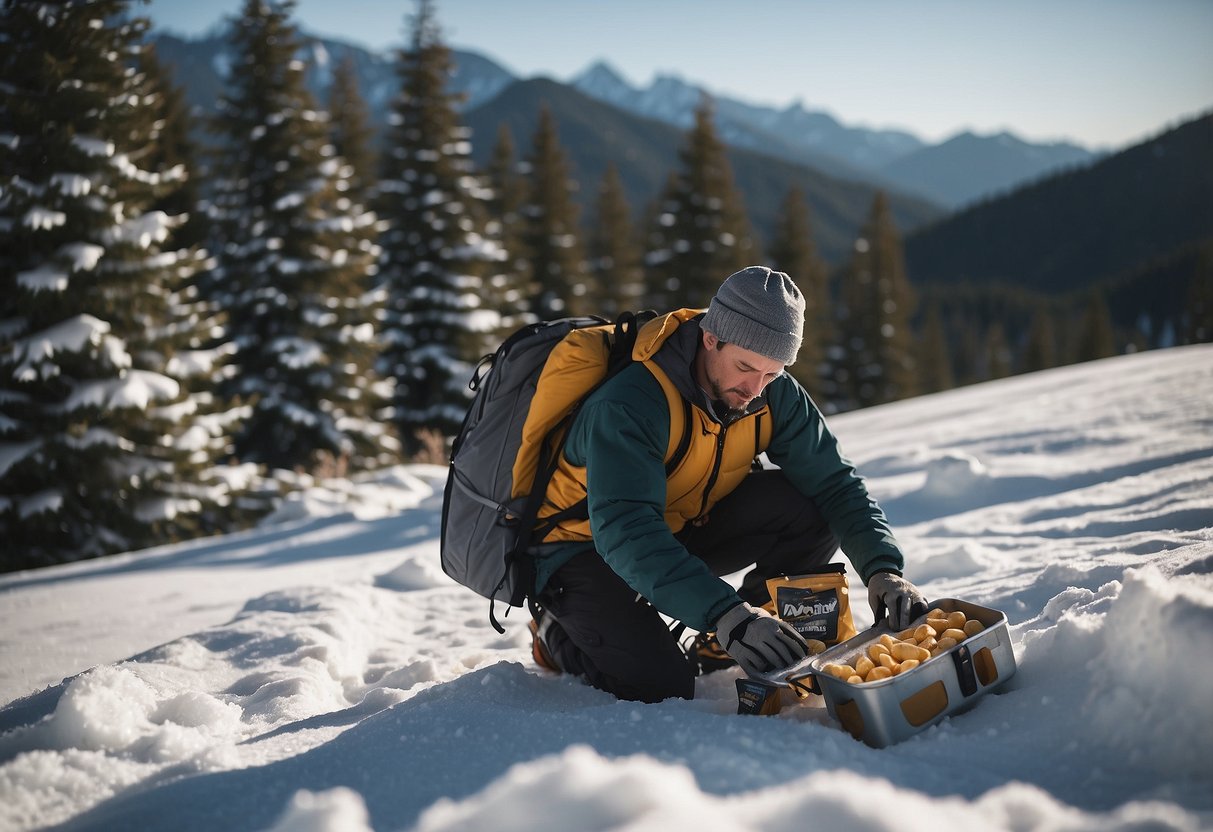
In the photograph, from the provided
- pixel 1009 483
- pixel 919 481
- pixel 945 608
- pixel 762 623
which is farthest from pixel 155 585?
pixel 1009 483

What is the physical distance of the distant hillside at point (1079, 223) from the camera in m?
140

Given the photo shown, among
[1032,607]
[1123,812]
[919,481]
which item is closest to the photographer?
[1123,812]

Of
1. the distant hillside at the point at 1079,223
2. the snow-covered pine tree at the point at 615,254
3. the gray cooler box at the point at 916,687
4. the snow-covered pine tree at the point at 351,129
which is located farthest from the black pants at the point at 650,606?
the distant hillside at the point at 1079,223

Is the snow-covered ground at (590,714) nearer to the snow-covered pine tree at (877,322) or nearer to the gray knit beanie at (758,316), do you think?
the gray knit beanie at (758,316)

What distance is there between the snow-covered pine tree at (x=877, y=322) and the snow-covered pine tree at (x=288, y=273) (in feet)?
67.8

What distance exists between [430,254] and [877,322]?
18985mm

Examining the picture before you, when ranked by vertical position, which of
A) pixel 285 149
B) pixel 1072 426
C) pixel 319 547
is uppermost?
pixel 285 149

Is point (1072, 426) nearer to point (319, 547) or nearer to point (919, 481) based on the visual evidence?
point (919, 481)

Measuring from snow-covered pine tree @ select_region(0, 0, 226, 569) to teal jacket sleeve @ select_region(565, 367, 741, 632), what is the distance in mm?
8008

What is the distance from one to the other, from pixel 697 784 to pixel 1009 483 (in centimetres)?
399

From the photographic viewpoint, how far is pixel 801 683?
229 centimetres

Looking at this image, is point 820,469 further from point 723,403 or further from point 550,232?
point 550,232

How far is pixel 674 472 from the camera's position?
8.53ft

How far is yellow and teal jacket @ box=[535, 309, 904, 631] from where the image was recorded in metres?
2.26
